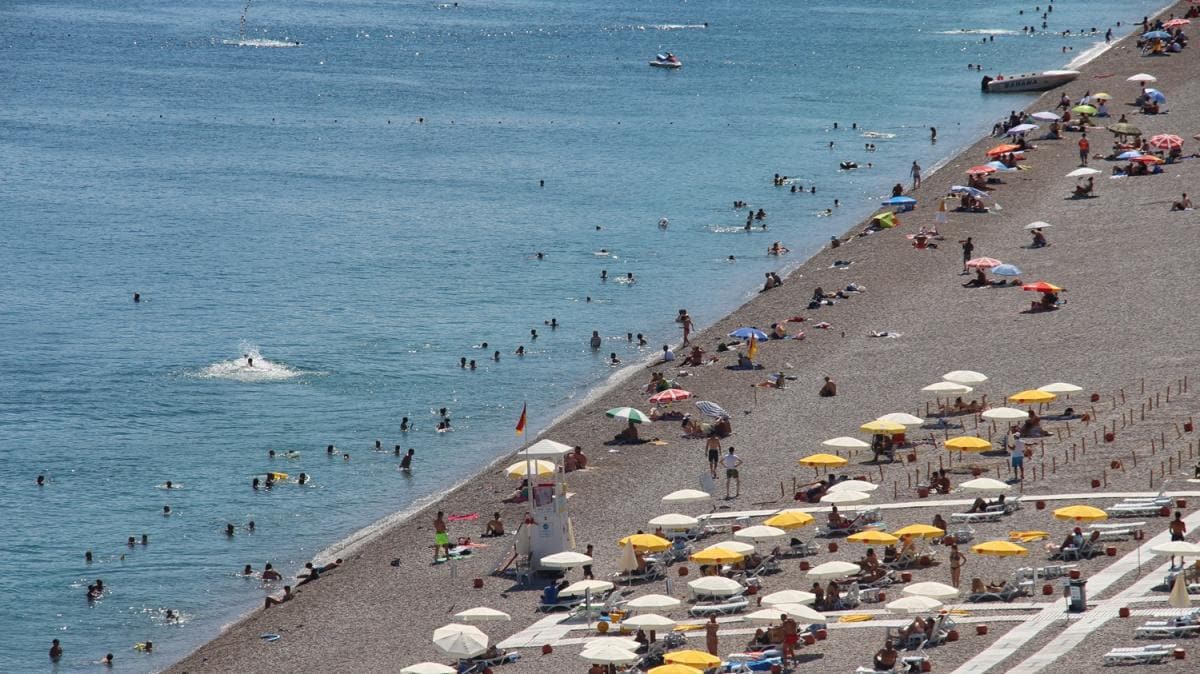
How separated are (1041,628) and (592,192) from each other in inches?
2531

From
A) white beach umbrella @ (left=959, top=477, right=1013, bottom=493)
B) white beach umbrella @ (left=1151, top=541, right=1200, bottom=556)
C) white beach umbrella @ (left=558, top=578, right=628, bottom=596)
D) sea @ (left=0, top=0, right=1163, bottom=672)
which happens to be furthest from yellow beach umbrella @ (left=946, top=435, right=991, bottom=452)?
sea @ (left=0, top=0, right=1163, bottom=672)

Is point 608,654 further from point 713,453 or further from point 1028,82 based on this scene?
point 1028,82

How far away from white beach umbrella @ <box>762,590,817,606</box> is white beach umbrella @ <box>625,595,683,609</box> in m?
1.76

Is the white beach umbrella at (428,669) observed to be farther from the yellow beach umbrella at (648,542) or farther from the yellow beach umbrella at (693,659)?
the yellow beach umbrella at (648,542)

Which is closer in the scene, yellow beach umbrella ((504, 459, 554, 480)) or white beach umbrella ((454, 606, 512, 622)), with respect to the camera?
white beach umbrella ((454, 606, 512, 622))

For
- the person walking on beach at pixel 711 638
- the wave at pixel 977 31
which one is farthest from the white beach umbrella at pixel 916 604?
the wave at pixel 977 31

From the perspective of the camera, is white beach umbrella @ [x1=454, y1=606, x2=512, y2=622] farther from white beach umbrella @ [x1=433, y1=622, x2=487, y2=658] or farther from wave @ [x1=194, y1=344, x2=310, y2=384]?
wave @ [x1=194, y1=344, x2=310, y2=384]

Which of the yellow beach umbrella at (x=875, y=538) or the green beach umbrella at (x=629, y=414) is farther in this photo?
the green beach umbrella at (x=629, y=414)

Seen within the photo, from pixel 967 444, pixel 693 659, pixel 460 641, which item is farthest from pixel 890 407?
pixel 693 659

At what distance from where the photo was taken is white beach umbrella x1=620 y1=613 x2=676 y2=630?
32.8 metres

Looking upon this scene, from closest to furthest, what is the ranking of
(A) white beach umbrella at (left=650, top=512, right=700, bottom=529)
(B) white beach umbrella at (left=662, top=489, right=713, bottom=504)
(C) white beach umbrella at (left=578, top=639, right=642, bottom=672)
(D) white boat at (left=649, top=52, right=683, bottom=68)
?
(C) white beach umbrella at (left=578, top=639, right=642, bottom=672)
(A) white beach umbrella at (left=650, top=512, right=700, bottom=529)
(B) white beach umbrella at (left=662, top=489, right=713, bottom=504)
(D) white boat at (left=649, top=52, right=683, bottom=68)

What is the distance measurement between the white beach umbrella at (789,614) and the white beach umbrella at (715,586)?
95 centimetres

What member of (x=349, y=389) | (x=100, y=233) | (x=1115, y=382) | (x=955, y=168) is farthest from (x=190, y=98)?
(x=1115, y=382)

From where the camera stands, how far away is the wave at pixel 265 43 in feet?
534
